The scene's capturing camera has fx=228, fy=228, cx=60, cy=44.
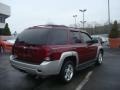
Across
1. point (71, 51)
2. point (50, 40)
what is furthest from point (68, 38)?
point (50, 40)

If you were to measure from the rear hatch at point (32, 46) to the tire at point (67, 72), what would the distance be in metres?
0.92

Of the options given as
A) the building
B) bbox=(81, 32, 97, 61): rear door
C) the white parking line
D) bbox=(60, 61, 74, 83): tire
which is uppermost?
the building

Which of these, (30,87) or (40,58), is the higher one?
(40,58)

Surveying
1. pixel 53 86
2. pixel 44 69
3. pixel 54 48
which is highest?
pixel 54 48

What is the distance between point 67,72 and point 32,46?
153 cm

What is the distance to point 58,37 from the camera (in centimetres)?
732

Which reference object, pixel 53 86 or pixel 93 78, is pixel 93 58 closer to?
pixel 93 78

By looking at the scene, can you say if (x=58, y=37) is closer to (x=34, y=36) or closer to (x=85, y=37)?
(x=34, y=36)

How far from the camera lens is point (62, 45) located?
732 centimetres

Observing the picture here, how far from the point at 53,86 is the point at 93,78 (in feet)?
5.69

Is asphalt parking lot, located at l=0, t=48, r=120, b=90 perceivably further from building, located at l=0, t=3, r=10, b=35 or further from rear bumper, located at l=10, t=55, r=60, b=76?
building, located at l=0, t=3, r=10, b=35

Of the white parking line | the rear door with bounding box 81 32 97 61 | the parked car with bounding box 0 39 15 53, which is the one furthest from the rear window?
the parked car with bounding box 0 39 15 53

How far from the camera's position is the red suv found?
6.76 m

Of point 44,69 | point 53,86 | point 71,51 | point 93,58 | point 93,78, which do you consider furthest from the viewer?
point 93,58
